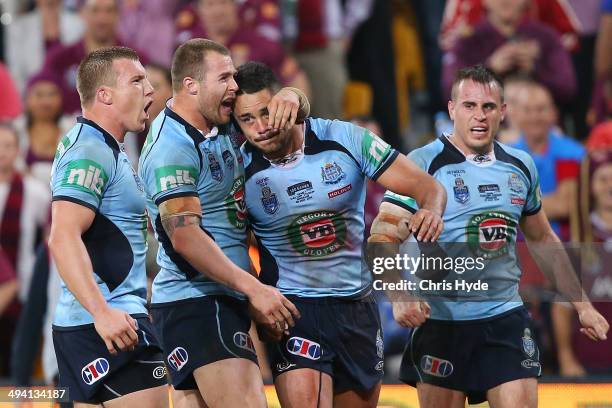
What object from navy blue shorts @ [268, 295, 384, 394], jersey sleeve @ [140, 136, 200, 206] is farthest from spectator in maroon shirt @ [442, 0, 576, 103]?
jersey sleeve @ [140, 136, 200, 206]

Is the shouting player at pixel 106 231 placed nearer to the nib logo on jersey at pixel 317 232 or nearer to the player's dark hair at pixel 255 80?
the player's dark hair at pixel 255 80

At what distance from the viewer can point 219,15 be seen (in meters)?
10.4

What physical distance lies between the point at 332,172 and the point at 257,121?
49cm

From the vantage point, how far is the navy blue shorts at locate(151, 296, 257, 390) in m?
6.07

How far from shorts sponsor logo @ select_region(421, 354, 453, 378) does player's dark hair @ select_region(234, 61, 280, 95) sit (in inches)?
66.5

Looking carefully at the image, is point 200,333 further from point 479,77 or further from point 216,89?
point 479,77

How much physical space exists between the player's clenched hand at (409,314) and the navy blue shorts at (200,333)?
0.76 metres

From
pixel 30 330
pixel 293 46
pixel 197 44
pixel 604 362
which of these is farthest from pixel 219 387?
pixel 293 46

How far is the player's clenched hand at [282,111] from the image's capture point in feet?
20.3

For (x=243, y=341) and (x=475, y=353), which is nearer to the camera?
(x=243, y=341)

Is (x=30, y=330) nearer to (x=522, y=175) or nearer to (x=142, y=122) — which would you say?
(x=142, y=122)

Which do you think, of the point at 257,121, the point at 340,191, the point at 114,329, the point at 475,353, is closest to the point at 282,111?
the point at 257,121

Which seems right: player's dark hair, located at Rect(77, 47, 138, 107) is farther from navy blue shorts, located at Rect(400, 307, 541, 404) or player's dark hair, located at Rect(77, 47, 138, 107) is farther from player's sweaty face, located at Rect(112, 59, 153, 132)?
navy blue shorts, located at Rect(400, 307, 541, 404)

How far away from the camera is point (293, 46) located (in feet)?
36.9
